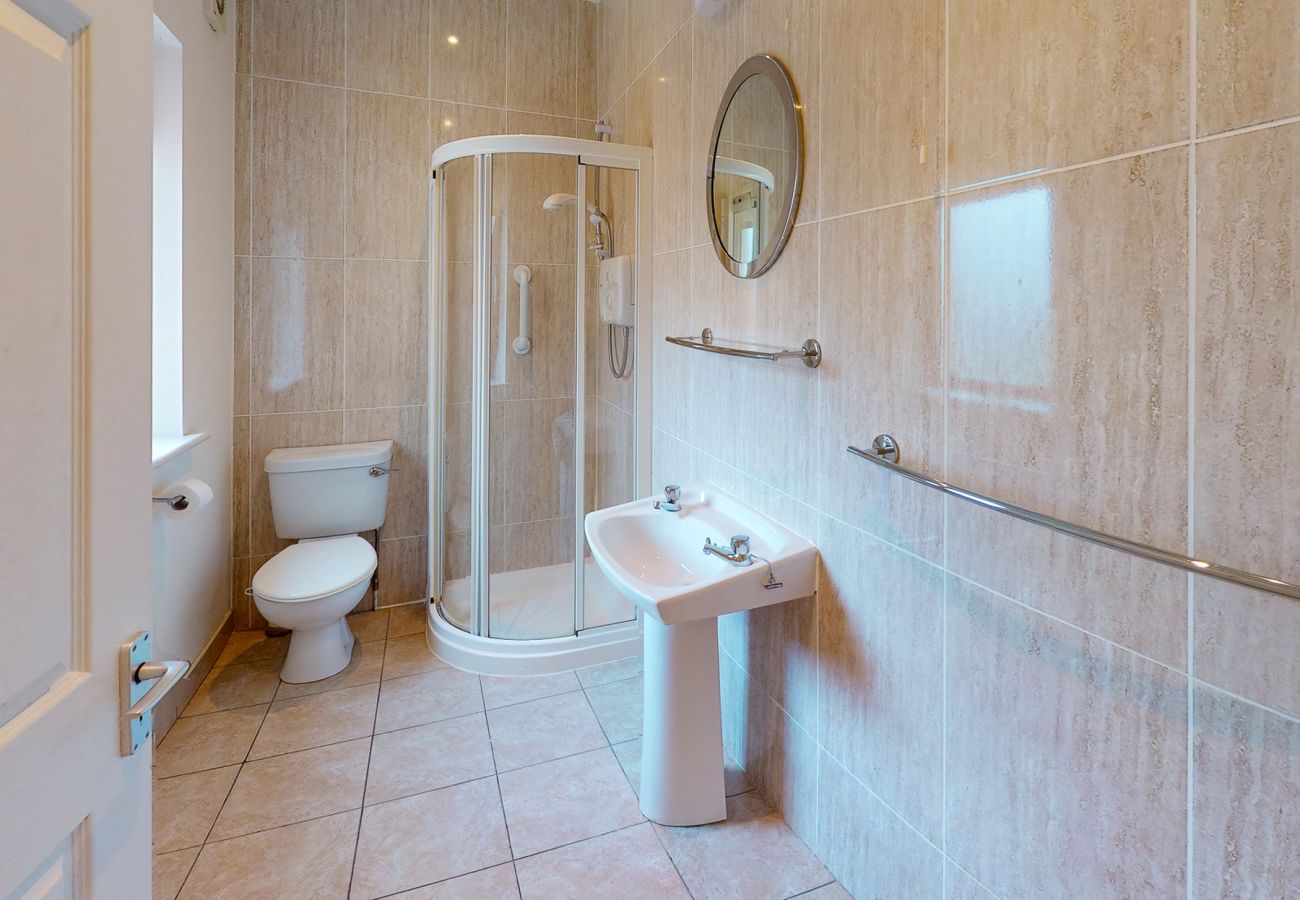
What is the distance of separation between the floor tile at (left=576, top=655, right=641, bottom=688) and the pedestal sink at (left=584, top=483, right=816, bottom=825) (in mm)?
678

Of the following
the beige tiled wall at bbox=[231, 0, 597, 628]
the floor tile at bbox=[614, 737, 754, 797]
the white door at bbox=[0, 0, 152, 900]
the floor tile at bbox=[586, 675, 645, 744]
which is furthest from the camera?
the beige tiled wall at bbox=[231, 0, 597, 628]

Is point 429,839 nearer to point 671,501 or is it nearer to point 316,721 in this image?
point 316,721

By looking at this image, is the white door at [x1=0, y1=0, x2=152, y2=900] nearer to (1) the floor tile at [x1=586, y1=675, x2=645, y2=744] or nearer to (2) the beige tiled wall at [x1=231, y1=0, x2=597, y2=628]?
(1) the floor tile at [x1=586, y1=675, x2=645, y2=744]

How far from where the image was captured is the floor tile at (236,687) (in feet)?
7.25

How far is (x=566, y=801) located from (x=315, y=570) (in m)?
1.28

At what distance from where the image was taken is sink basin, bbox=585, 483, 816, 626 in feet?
4.73

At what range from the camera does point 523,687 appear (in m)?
2.36

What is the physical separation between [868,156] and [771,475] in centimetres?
78

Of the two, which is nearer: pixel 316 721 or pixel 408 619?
pixel 316 721

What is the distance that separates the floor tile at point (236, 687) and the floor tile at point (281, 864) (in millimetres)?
718

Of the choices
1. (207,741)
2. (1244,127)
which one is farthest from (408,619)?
(1244,127)

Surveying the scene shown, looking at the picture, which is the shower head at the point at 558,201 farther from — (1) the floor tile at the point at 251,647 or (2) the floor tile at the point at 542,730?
(1) the floor tile at the point at 251,647

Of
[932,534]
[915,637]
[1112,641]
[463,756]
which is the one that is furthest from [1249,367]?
[463,756]

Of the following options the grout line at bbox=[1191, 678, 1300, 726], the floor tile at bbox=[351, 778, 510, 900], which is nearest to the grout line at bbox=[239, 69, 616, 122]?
the floor tile at bbox=[351, 778, 510, 900]
